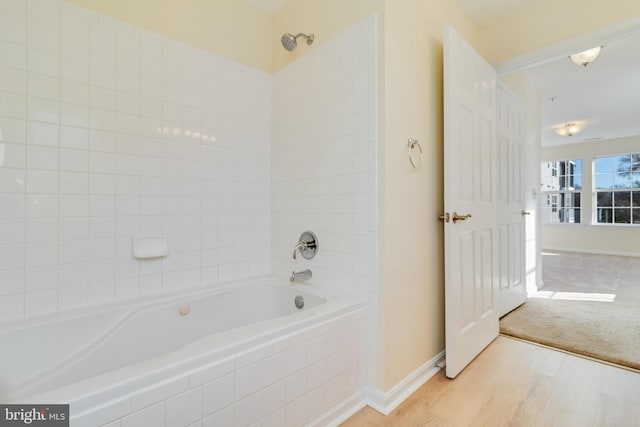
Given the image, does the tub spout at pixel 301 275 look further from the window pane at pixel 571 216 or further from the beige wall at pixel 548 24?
the window pane at pixel 571 216

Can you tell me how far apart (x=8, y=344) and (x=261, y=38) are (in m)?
2.29

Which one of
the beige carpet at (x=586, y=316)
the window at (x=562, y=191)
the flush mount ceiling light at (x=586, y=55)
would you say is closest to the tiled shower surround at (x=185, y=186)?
the beige carpet at (x=586, y=316)

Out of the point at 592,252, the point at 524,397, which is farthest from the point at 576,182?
the point at 524,397

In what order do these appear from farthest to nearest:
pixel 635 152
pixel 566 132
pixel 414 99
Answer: pixel 635 152 → pixel 566 132 → pixel 414 99

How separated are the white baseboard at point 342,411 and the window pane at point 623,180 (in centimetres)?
734

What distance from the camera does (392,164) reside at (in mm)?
1535

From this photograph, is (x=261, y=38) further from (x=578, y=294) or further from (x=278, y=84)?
(x=578, y=294)

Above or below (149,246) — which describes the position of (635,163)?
above

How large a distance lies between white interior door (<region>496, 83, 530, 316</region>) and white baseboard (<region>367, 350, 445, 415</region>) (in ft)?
4.08

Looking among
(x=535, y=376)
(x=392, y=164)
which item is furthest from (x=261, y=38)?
(x=535, y=376)

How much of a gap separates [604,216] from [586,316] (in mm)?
4984

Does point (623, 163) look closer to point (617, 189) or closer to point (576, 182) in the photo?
point (617, 189)

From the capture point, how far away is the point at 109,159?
1.55 metres

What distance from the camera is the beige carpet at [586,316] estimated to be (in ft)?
6.67
